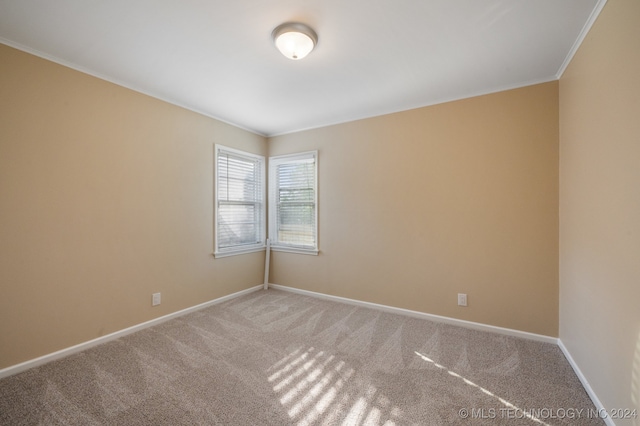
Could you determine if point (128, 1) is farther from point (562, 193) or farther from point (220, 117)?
point (562, 193)

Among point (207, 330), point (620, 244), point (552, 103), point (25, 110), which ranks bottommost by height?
point (207, 330)

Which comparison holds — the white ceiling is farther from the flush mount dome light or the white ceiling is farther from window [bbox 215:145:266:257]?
window [bbox 215:145:266:257]

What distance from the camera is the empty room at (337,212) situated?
5.51 feet

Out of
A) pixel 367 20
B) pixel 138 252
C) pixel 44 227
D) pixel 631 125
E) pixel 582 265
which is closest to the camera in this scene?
pixel 631 125

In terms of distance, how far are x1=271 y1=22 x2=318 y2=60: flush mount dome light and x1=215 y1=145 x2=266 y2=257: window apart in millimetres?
2081

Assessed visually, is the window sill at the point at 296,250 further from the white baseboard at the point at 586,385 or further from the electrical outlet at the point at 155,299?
the white baseboard at the point at 586,385

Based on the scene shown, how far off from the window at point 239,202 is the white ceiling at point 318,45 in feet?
3.37

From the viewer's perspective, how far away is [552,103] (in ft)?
8.25

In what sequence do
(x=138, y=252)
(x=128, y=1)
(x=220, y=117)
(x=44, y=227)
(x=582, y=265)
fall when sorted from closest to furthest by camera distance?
1. (x=128, y=1)
2. (x=582, y=265)
3. (x=44, y=227)
4. (x=138, y=252)
5. (x=220, y=117)

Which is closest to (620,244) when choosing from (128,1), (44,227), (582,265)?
(582,265)

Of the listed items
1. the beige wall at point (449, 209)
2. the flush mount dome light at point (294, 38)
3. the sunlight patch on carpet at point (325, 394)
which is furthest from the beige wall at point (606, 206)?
the flush mount dome light at point (294, 38)

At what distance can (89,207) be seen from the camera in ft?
8.09

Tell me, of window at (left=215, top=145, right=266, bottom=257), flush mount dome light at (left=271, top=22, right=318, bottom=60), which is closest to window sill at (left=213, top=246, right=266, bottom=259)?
window at (left=215, top=145, right=266, bottom=257)

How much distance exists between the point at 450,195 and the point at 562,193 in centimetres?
94
